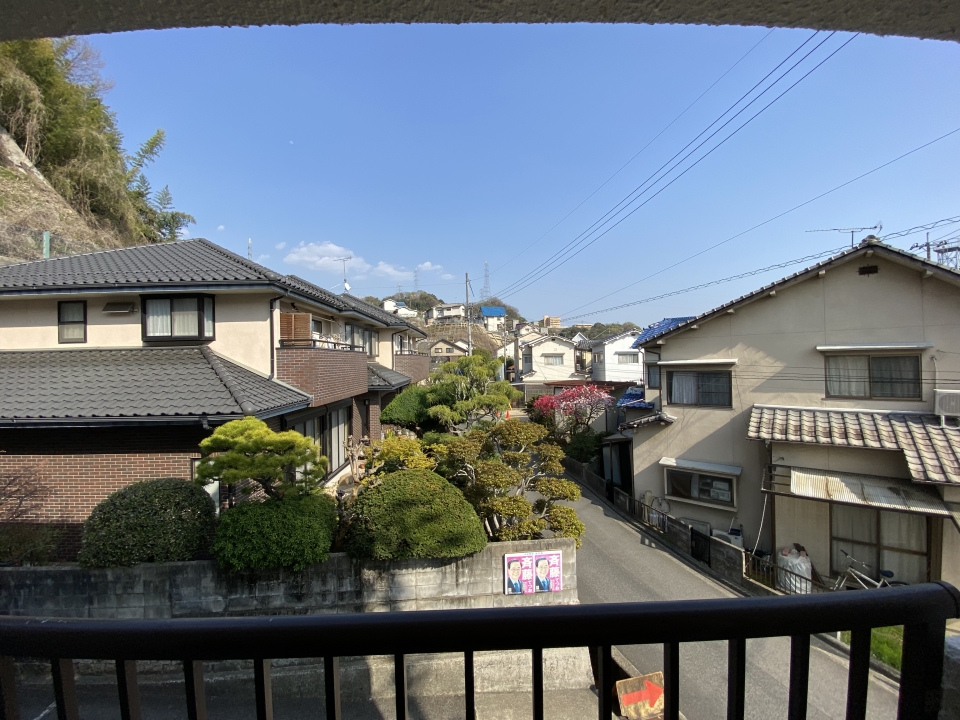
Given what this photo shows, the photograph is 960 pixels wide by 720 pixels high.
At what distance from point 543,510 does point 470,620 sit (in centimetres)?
705

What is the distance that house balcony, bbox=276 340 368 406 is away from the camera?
340 inches

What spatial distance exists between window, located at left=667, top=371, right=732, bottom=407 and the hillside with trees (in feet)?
66.8

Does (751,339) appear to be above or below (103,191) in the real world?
below

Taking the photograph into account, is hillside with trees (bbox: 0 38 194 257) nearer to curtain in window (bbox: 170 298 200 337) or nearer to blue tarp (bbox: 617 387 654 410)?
curtain in window (bbox: 170 298 200 337)

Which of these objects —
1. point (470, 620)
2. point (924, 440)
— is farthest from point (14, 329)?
point (924, 440)

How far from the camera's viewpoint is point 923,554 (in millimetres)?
8039

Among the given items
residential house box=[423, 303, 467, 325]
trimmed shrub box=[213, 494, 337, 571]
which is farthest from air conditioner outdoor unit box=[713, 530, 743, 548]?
residential house box=[423, 303, 467, 325]

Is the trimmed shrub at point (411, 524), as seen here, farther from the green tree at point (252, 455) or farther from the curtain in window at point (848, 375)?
the curtain in window at point (848, 375)

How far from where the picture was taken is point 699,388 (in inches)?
445

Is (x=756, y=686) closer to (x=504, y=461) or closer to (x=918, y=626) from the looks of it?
(x=504, y=461)

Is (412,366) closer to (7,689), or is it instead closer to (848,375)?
(848,375)

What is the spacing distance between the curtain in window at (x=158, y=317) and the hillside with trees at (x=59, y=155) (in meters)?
9.43

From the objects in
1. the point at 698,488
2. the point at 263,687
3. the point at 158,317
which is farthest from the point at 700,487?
the point at 158,317

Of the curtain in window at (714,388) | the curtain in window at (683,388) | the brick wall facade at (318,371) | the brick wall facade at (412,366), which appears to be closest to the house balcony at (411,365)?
the brick wall facade at (412,366)
